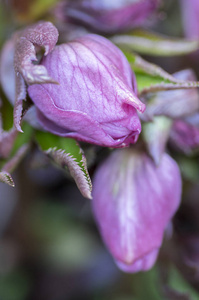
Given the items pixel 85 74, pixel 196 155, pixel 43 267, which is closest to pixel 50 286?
pixel 43 267

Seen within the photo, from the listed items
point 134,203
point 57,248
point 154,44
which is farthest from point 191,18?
point 57,248

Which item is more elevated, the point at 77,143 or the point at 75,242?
the point at 77,143

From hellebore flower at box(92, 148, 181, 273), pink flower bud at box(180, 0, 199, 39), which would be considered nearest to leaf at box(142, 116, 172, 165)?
hellebore flower at box(92, 148, 181, 273)

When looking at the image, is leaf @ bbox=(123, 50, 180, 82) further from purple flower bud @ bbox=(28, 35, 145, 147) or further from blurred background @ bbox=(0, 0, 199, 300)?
blurred background @ bbox=(0, 0, 199, 300)

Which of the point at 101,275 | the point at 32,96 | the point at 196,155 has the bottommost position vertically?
the point at 101,275

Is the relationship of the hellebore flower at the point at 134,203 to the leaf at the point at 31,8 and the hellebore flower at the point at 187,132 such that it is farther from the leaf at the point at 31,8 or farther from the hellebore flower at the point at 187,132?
the leaf at the point at 31,8

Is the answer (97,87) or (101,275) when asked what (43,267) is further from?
(97,87)

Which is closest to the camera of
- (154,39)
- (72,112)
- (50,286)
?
(72,112)
